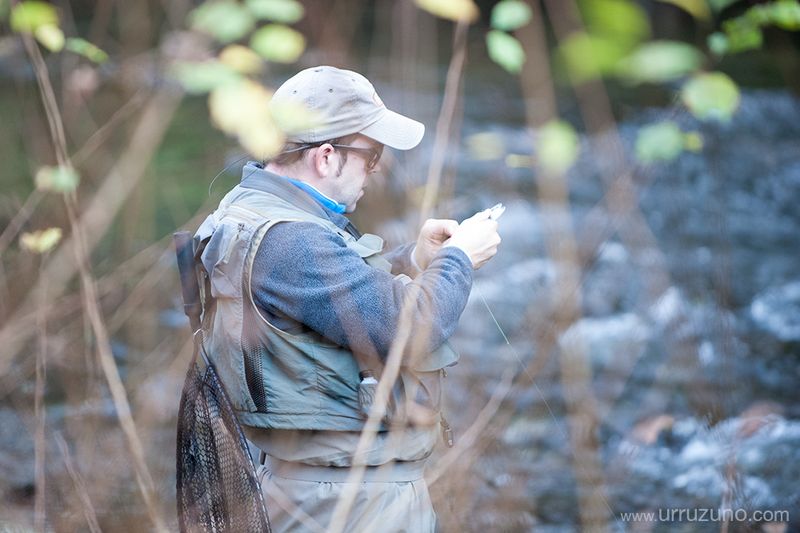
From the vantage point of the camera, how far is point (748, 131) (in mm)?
8094

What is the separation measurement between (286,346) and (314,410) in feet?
0.49

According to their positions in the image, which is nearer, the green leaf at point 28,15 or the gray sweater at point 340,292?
the gray sweater at point 340,292

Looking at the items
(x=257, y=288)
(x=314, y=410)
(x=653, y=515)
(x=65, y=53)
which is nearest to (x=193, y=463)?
(x=314, y=410)

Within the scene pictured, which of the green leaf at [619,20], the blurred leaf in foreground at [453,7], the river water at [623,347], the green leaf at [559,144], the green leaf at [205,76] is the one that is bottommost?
the river water at [623,347]

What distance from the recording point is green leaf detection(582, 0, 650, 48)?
1264 mm

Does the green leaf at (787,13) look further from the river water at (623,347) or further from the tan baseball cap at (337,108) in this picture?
the tan baseball cap at (337,108)

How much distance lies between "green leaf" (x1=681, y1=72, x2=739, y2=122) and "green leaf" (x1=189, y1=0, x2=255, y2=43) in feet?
2.69

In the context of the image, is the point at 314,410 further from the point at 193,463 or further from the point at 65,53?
the point at 65,53

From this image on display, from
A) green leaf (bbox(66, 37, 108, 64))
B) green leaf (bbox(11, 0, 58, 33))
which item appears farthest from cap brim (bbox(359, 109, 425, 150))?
green leaf (bbox(66, 37, 108, 64))

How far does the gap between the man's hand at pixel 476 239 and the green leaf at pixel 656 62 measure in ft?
2.20

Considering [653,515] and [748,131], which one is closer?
[653,515]

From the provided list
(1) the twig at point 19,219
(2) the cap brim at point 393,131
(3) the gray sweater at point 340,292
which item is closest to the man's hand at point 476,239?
(3) the gray sweater at point 340,292

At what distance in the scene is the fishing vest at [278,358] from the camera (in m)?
1.83

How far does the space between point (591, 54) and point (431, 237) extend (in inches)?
33.9
